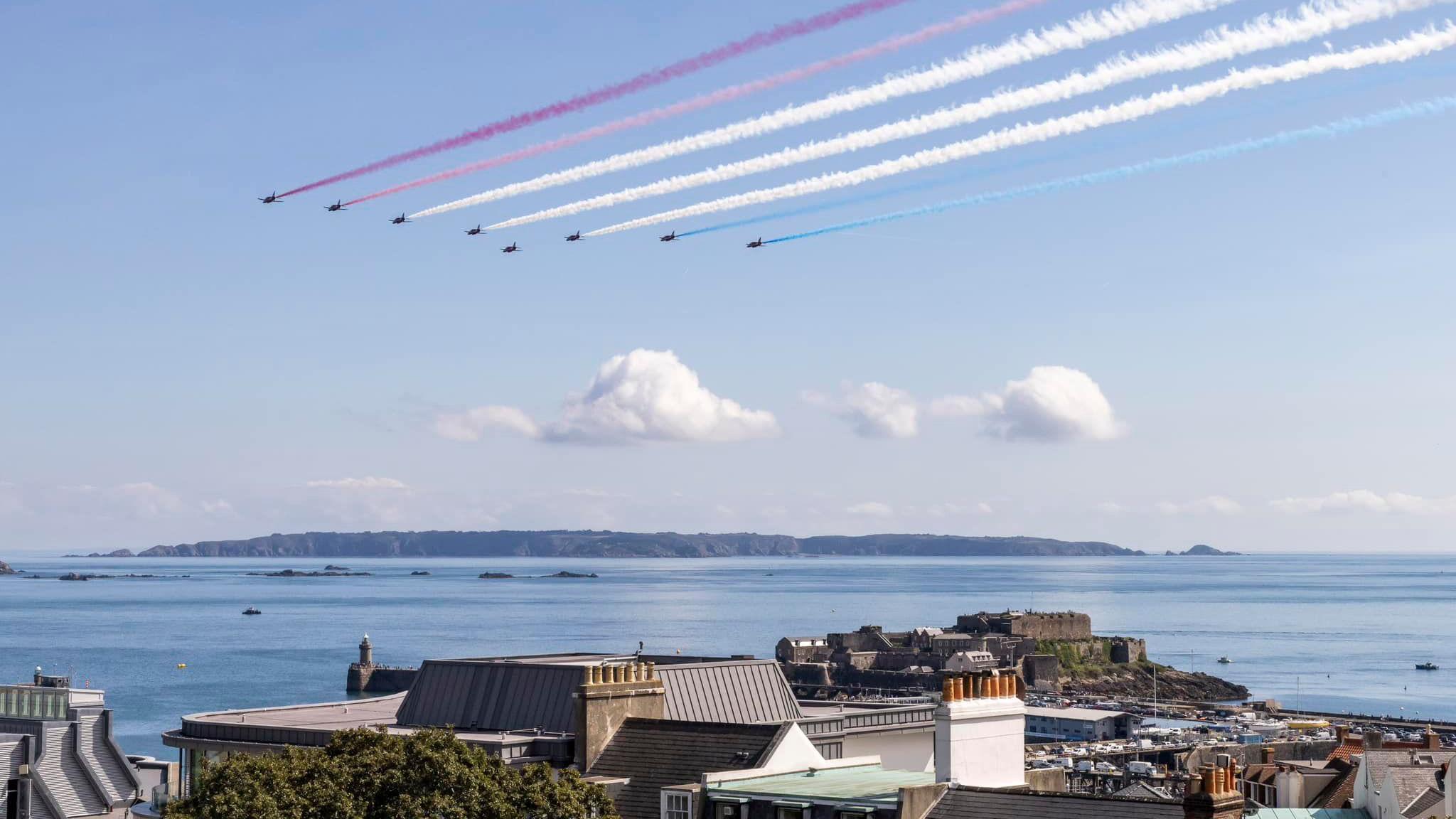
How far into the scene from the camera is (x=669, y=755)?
44.9 m

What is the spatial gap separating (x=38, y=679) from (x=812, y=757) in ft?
173

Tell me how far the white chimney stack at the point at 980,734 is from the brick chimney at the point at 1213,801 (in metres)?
5.25

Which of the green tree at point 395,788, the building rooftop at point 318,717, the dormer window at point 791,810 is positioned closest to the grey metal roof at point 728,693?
the building rooftop at point 318,717

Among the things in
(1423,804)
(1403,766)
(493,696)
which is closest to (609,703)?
(493,696)

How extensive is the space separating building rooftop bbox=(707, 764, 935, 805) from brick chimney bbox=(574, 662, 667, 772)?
22.9 feet

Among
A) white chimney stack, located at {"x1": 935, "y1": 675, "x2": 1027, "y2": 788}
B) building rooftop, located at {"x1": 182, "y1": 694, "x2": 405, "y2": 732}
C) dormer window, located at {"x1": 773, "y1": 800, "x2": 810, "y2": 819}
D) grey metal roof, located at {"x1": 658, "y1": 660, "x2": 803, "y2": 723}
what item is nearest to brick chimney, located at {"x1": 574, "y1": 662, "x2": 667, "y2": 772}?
grey metal roof, located at {"x1": 658, "y1": 660, "x2": 803, "y2": 723}

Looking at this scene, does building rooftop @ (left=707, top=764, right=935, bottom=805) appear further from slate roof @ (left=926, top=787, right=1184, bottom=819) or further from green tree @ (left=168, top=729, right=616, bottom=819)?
green tree @ (left=168, top=729, right=616, bottom=819)

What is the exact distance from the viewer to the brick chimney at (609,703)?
46469 mm

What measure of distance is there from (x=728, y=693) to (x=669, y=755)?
1147cm

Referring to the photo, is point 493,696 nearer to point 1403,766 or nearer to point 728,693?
point 728,693

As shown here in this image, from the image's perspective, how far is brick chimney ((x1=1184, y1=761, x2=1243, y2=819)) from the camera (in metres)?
30.2

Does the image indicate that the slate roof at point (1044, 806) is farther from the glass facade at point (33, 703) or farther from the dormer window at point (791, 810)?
the glass facade at point (33, 703)

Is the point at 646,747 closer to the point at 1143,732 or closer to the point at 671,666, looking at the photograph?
the point at 671,666

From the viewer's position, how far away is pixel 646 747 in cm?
4588
